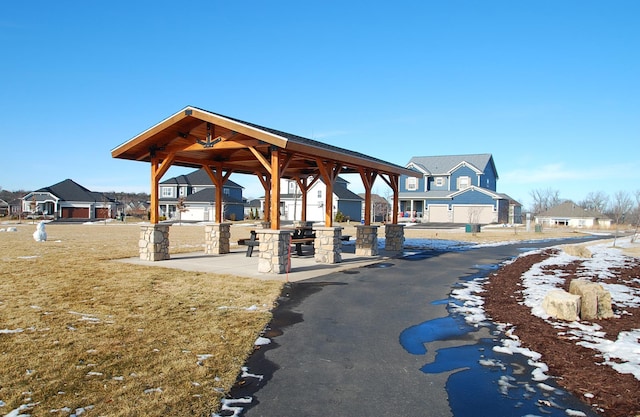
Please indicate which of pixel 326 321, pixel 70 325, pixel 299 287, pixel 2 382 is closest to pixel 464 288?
pixel 299 287

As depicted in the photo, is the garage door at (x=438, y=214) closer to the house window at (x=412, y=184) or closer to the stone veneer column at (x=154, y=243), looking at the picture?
the house window at (x=412, y=184)

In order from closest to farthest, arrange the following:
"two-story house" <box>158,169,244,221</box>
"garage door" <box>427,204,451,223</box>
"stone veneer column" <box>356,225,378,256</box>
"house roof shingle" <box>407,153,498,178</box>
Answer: "stone veneer column" <box>356,225,378,256</box>
"garage door" <box>427,204,451,223</box>
"house roof shingle" <box>407,153,498,178</box>
"two-story house" <box>158,169,244,221</box>

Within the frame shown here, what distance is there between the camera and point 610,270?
12.5 meters

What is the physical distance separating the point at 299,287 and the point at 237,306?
2228 mm

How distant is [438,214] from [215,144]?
41.4 metres

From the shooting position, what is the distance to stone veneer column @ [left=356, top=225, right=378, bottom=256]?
16.0 metres

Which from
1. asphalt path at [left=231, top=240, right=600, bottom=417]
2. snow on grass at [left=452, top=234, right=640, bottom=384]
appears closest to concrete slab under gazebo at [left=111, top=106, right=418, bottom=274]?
asphalt path at [left=231, top=240, right=600, bottom=417]

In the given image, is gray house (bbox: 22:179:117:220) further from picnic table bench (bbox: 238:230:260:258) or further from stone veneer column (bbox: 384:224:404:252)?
stone veneer column (bbox: 384:224:404:252)

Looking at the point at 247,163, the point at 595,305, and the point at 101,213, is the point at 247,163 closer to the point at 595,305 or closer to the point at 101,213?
the point at 595,305

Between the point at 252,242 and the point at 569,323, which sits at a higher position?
the point at 252,242

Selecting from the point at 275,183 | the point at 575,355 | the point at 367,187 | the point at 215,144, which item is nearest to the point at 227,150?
the point at 215,144

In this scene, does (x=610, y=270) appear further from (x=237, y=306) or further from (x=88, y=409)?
(x=88, y=409)

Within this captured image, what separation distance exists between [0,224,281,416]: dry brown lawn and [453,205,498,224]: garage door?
135 feet

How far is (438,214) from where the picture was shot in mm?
50031
